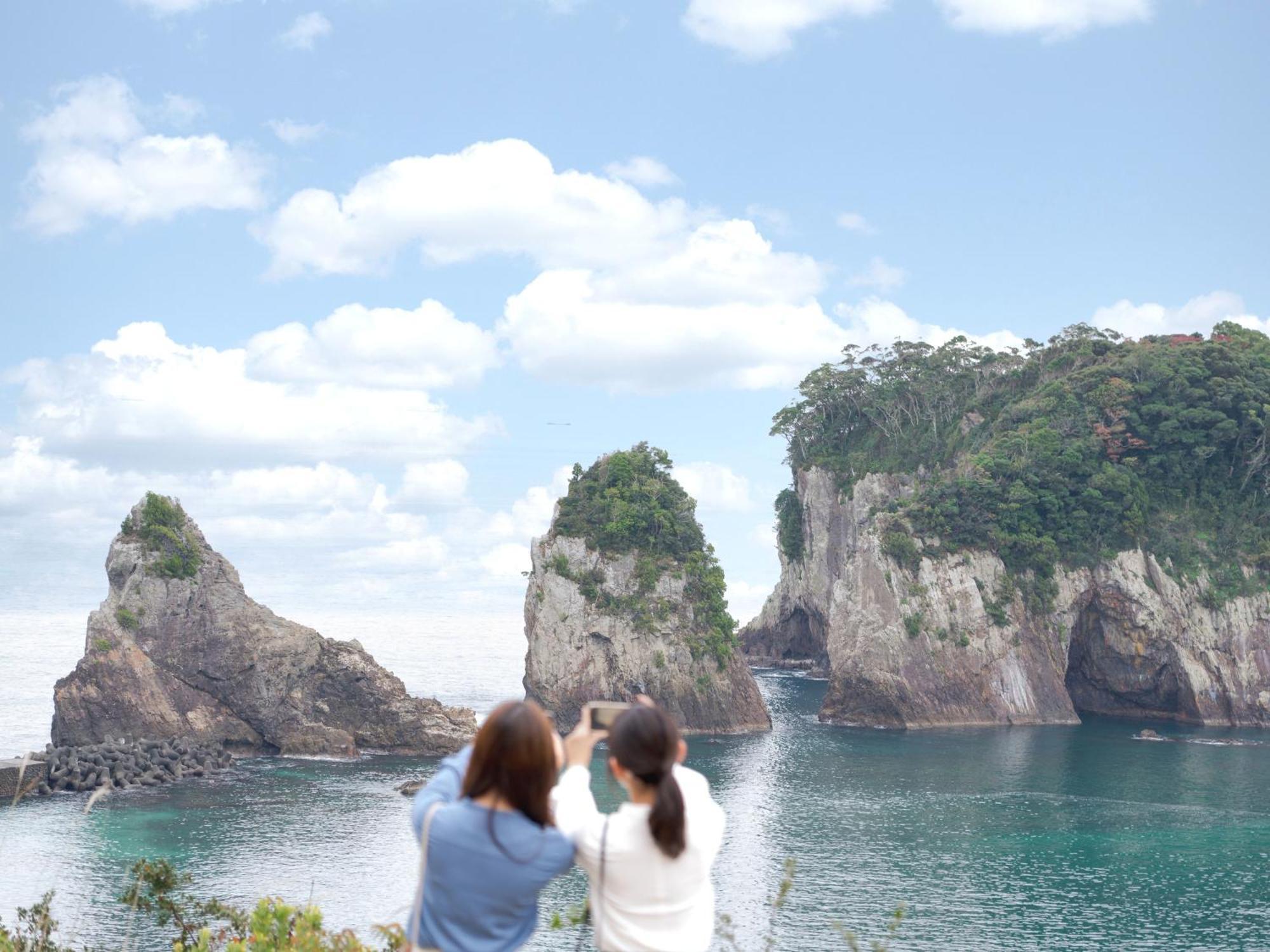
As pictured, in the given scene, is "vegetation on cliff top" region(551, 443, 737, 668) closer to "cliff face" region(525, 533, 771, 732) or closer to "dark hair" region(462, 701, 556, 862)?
"cliff face" region(525, 533, 771, 732)

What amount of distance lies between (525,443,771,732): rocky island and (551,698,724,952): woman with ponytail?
2033 inches

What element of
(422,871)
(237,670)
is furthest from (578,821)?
(237,670)

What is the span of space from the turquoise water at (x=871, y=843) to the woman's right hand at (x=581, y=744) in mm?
20031

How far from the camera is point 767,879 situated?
31266 millimetres

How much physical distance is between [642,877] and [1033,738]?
53.8 metres

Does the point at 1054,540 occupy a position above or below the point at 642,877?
above

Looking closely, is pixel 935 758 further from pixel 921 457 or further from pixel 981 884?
pixel 921 457

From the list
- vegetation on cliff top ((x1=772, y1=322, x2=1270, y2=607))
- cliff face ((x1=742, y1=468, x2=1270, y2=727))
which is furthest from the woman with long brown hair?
vegetation on cliff top ((x1=772, y1=322, x2=1270, y2=607))

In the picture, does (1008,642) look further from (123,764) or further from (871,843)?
(123,764)

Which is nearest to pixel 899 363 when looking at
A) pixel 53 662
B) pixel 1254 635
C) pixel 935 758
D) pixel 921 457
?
pixel 921 457

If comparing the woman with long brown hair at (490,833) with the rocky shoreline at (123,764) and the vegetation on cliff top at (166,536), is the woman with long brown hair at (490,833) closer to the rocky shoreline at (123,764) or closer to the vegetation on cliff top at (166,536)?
the rocky shoreline at (123,764)

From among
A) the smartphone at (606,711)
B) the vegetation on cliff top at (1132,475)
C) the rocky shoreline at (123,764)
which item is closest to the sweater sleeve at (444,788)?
the smartphone at (606,711)

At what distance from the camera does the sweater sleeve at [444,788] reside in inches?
167

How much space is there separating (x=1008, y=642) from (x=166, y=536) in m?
39.8
